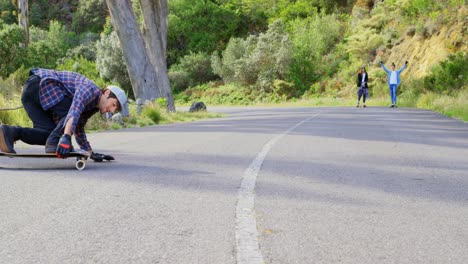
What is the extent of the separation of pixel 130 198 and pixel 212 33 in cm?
5939

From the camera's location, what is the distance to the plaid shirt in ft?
23.5

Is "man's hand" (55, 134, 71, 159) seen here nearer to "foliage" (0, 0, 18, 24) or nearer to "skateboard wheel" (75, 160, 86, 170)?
"skateboard wheel" (75, 160, 86, 170)

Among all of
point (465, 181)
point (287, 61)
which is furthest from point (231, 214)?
point (287, 61)

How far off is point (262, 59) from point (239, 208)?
4717 centimetres

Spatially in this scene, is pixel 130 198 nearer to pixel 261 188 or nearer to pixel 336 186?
pixel 261 188

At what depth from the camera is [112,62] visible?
173 feet

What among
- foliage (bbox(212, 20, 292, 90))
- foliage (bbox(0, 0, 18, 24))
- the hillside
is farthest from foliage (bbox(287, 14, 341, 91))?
foliage (bbox(0, 0, 18, 24))

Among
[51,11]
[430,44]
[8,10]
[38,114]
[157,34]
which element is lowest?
[38,114]

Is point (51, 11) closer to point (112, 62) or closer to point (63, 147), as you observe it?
point (112, 62)

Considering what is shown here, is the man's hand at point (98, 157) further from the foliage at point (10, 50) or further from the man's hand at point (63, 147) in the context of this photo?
the foliage at point (10, 50)

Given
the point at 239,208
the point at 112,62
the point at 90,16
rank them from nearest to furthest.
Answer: the point at 239,208, the point at 112,62, the point at 90,16

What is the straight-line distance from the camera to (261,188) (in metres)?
6.01

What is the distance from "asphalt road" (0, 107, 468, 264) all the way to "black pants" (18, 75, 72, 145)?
0.38m

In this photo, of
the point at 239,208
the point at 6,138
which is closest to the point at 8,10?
the point at 6,138
